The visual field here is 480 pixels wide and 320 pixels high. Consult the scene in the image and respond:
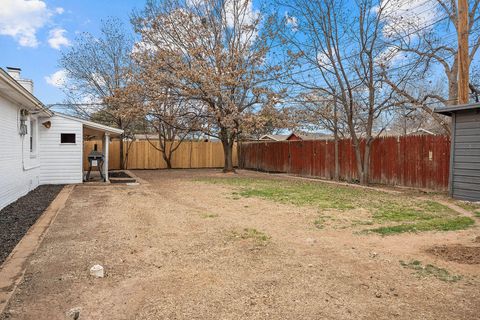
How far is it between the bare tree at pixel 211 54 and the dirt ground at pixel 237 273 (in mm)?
9352

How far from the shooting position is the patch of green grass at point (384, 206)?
6109 mm

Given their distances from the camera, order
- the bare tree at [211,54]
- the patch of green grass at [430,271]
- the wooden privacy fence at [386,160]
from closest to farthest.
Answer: the patch of green grass at [430,271] < the wooden privacy fence at [386,160] < the bare tree at [211,54]

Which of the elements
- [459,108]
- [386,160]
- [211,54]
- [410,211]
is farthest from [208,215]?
[211,54]

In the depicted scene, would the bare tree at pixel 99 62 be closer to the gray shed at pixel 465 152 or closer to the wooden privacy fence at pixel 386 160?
the wooden privacy fence at pixel 386 160

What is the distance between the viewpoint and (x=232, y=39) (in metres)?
17.2

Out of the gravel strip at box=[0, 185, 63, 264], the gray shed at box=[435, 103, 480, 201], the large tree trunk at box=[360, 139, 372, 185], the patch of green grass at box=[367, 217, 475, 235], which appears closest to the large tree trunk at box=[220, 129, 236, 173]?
the large tree trunk at box=[360, 139, 372, 185]

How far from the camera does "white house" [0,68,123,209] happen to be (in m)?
7.55

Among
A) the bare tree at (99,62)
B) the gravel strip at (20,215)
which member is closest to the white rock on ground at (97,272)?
the gravel strip at (20,215)

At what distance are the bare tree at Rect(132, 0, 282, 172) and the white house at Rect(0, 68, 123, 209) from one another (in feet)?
13.6

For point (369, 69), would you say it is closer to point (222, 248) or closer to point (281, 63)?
point (281, 63)

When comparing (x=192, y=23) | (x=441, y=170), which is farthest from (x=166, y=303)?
(x=192, y=23)

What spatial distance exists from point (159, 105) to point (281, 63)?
225 inches

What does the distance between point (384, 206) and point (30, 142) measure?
1034 centimetres

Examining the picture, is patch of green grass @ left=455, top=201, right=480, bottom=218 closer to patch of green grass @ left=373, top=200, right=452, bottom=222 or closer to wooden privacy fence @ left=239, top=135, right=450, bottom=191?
patch of green grass @ left=373, top=200, right=452, bottom=222
